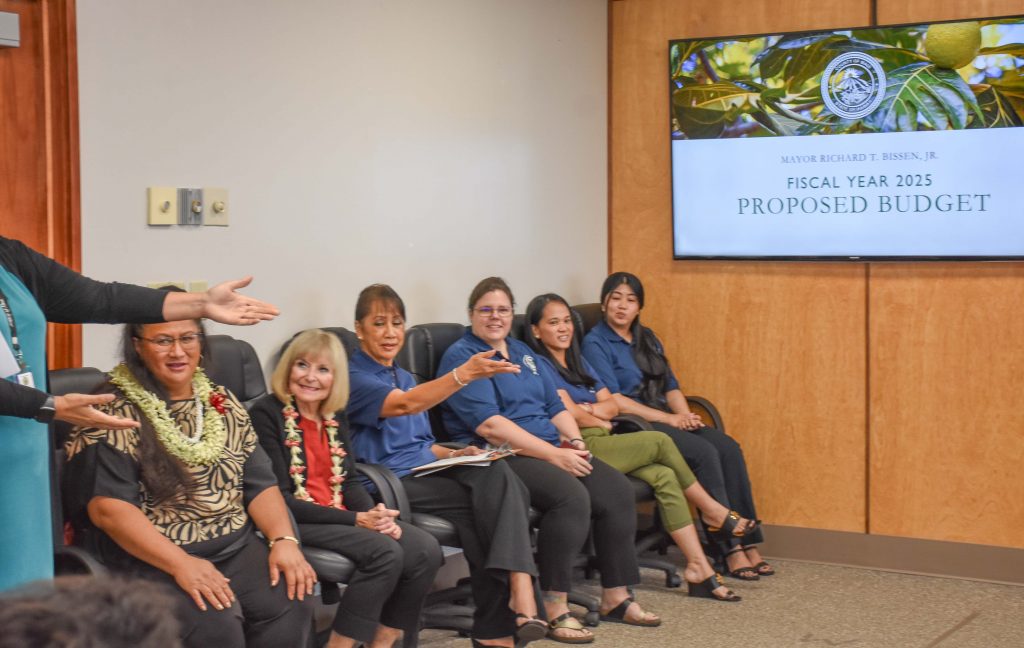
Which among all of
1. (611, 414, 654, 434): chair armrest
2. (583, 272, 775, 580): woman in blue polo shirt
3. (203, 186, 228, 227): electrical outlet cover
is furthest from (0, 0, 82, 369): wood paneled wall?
(583, 272, 775, 580): woman in blue polo shirt

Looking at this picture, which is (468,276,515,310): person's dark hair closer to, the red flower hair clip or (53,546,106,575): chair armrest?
the red flower hair clip

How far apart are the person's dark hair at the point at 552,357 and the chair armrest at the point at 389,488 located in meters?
1.36

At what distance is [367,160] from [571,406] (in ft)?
4.11

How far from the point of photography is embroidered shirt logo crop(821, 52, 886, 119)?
534 cm

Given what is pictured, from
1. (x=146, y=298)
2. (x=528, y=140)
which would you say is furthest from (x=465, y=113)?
(x=146, y=298)

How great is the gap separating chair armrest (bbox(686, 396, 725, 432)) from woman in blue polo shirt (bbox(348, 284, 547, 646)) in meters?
1.58

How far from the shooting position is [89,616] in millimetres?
802

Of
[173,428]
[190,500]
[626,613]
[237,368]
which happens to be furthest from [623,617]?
[173,428]

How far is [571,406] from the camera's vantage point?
16.2 ft

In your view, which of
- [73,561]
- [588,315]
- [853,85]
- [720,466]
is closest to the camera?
[73,561]

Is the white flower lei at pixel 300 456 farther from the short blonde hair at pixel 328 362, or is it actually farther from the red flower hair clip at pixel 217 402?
the red flower hair clip at pixel 217 402

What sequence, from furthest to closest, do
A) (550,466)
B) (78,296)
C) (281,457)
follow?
1. (550,466)
2. (281,457)
3. (78,296)

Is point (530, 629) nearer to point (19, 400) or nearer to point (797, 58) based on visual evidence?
point (19, 400)

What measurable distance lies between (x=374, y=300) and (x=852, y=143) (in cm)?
242
